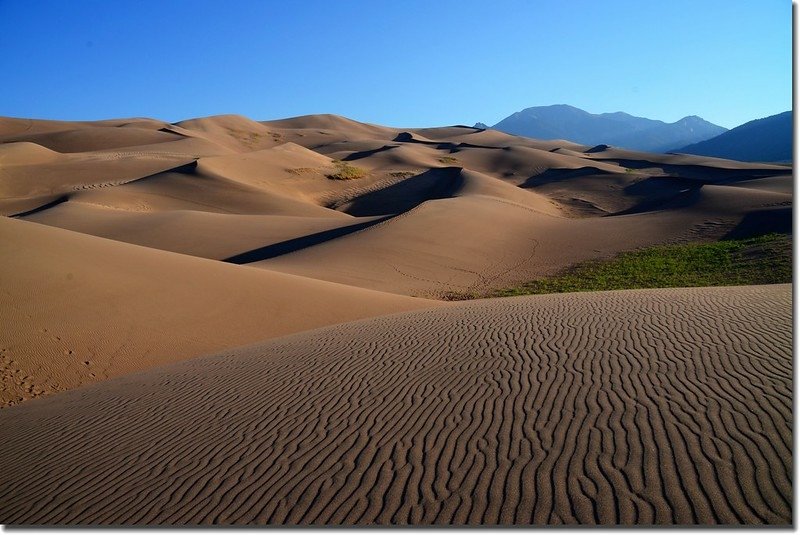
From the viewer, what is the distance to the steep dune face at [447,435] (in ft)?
15.2

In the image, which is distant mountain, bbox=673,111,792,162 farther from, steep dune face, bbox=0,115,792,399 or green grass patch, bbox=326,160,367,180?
green grass patch, bbox=326,160,367,180

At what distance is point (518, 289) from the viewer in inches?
810

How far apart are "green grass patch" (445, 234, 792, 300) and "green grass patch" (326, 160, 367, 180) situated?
35.5 metres

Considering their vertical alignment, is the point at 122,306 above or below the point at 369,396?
below

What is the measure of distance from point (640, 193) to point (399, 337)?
141 ft

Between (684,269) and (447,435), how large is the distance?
713 inches

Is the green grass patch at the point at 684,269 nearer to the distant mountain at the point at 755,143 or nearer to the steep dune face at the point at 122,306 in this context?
A: the steep dune face at the point at 122,306

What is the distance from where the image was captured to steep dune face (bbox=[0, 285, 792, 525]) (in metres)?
4.62

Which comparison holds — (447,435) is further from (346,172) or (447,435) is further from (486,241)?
(346,172)

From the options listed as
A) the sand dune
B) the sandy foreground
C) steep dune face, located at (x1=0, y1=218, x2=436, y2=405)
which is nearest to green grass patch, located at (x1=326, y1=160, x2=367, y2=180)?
the sand dune

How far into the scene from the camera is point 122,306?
530 inches

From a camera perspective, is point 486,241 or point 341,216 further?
point 341,216

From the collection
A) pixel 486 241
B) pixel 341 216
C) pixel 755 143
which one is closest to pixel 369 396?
pixel 486 241

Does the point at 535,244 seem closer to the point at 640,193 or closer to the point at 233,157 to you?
the point at 640,193
